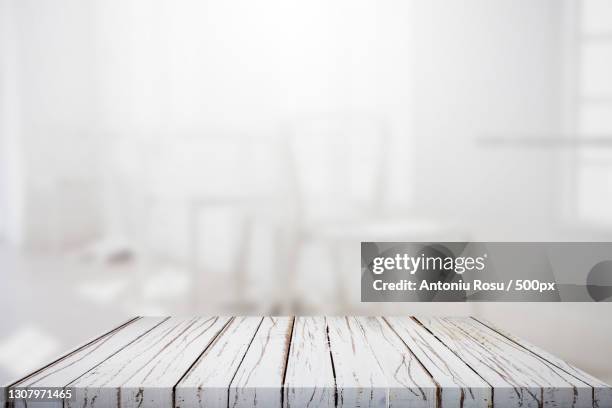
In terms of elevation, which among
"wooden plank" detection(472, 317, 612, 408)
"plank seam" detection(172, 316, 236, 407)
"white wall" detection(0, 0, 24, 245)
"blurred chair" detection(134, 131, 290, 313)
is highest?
"white wall" detection(0, 0, 24, 245)

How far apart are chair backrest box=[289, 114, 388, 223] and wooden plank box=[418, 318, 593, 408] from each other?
1.38 feet

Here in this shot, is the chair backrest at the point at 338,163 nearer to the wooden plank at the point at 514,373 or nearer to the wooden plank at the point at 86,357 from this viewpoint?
the wooden plank at the point at 514,373

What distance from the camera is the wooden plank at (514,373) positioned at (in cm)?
108

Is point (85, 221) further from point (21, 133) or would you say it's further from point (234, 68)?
point (234, 68)

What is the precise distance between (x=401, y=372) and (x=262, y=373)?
286 mm

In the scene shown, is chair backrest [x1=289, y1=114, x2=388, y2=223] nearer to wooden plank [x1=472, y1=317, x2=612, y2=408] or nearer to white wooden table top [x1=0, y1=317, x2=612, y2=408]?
white wooden table top [x1=0, y1=317, x2=612, y2=408]

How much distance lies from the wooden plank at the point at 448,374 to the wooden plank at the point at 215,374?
40 centimetres

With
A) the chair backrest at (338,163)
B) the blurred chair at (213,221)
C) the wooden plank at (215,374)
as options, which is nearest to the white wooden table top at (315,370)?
the wooden plank at (215,374)

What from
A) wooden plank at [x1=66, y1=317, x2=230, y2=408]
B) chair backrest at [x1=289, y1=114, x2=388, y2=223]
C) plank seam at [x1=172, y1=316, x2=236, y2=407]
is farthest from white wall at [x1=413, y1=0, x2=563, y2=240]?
wooden plank at [x1=66, y1=317, x2=230, y2=408]

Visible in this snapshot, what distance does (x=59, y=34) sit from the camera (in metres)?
1.50

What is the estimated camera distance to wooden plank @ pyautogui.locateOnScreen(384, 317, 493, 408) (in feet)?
3.53

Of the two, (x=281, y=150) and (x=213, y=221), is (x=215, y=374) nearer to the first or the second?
(x=213, y=221)

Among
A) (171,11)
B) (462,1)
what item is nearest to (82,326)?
(171,11)

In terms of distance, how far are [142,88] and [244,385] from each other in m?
0.87
